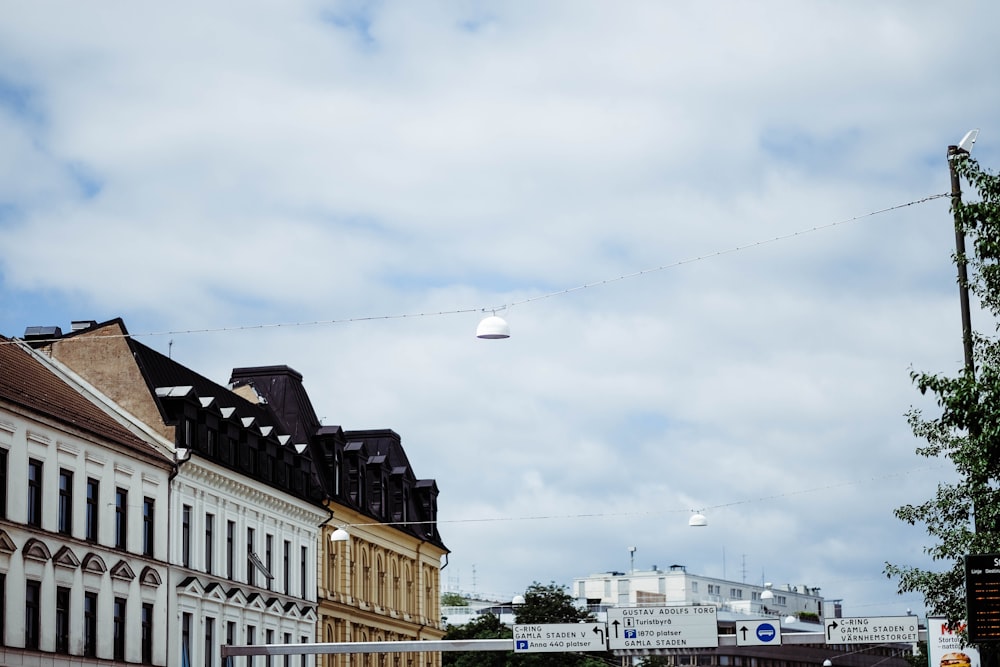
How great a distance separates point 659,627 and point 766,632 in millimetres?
3613

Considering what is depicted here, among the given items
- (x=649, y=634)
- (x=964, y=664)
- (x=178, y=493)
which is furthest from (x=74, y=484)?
(x=964, y=664)

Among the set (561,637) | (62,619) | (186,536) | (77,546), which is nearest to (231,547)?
(186,536)

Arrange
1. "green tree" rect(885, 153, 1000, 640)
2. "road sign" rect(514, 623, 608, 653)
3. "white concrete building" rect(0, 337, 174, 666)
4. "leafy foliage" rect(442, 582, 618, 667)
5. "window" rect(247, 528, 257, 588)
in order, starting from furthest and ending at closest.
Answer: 1. "leafy foliage" rect(442, 582, 618, 667)
2. "window" rect(247, 528, 257, 588)
3. "road sign" rect(514, 623, 608, 653)
4. "white concrete building" rect(0, 337, 174, 666)
5. "green tree" rect(885, 153, 1000, 640)

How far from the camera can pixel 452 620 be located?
600 ft

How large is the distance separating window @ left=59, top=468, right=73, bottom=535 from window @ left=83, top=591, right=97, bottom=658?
2.09 meters

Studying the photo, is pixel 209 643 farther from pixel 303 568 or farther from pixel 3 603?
pixel 3 603

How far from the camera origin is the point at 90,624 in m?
48.3

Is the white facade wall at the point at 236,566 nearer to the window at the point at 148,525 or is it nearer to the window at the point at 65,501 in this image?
the window at the point at 148,525

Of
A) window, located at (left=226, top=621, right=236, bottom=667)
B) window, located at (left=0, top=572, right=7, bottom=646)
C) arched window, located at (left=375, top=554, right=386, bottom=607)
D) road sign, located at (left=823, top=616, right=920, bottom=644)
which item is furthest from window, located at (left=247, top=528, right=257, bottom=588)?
road sign, located at (left=823, top=616, right=920, bottom=644)

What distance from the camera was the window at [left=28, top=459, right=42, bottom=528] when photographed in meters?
45.4

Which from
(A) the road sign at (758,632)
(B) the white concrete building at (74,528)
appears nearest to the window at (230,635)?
(B) the white concrete building at (74,528)

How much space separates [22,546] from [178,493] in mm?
10246

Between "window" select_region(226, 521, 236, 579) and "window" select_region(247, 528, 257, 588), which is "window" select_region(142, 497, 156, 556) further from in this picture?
"window" select_region(247, 528, 257, 588)

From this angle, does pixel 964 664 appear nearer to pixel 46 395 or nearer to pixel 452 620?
pixel 46 395
